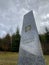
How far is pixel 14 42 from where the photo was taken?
69.9 feet

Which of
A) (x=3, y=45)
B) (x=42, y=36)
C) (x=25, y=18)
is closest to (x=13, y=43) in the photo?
(x=3, y=45)

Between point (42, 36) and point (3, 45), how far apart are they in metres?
4.93

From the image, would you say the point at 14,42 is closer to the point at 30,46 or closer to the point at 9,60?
the point at 9,60

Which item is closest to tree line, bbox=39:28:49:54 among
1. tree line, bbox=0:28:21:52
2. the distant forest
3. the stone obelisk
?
the distant forest

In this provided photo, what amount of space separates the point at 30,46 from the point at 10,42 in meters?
17.3

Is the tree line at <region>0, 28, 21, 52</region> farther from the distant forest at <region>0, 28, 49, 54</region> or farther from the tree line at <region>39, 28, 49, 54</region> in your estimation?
the tree line at <region>39, 28, 49, 54</region>

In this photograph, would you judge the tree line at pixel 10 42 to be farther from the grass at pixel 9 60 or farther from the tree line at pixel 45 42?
the grass at pixel 9 60

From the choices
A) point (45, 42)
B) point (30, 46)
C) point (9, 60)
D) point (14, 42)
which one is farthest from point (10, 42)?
point (30, 46)

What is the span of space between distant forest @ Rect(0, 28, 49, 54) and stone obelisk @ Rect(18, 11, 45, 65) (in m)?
15.4

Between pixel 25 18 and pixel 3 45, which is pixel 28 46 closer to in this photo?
pixel 25 18

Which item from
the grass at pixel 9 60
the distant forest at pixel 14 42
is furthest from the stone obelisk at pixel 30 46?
the distant forest at pixel 14 42

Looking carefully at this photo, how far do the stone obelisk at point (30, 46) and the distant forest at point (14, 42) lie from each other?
50.7 ft

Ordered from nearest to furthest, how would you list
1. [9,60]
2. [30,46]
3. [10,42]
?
1. [30,46]
2. [9,60]
3. [10,42]

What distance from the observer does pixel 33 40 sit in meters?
4.94
